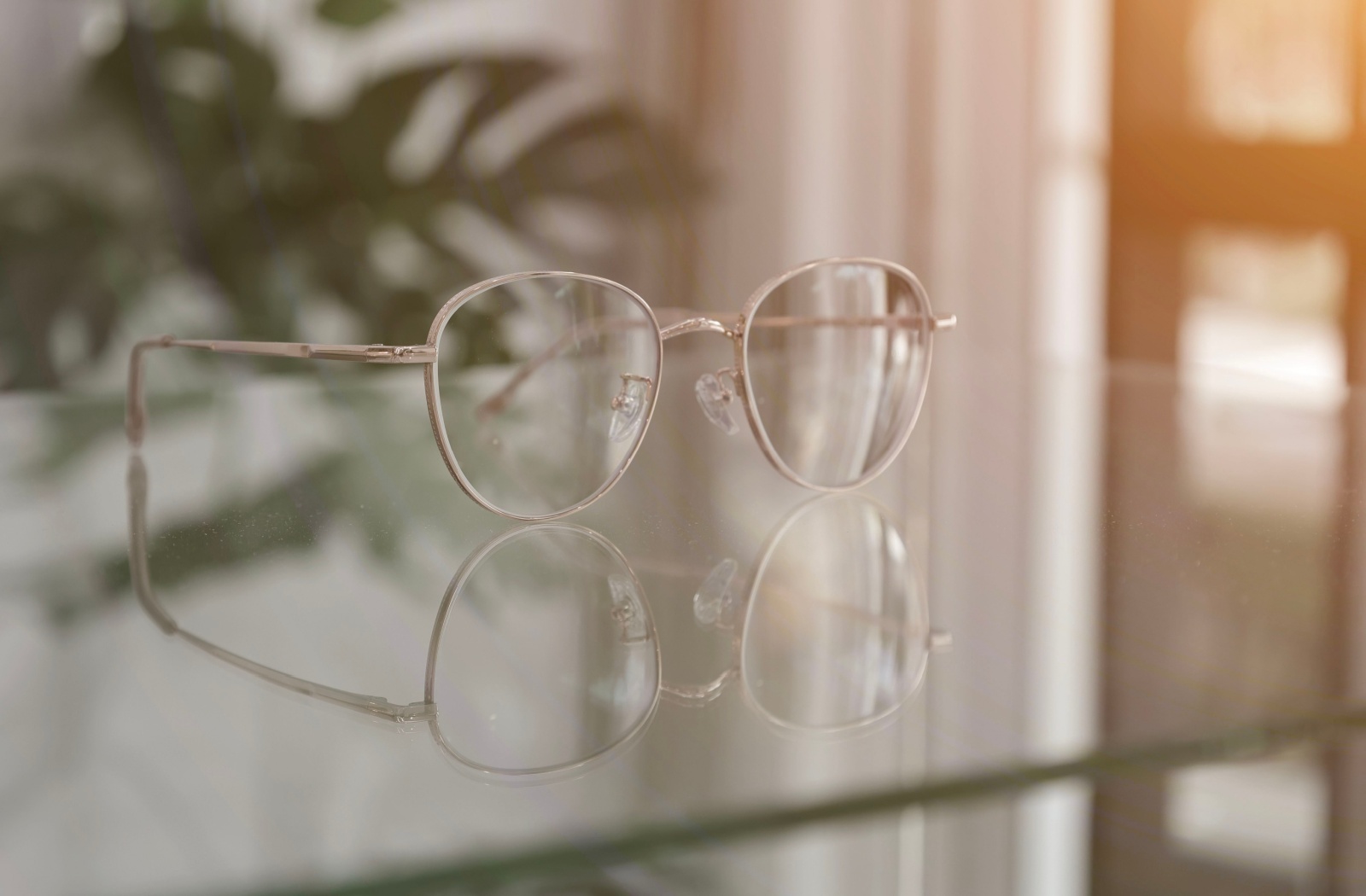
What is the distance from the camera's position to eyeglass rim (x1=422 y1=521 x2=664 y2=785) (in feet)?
0.89

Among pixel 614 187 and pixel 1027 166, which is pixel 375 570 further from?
pixel 1027 166

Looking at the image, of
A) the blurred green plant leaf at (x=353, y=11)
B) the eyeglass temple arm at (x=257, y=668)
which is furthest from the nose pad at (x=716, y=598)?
the blurred green plant leaf at (x=353, y=11)

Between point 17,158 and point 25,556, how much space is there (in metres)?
1.09

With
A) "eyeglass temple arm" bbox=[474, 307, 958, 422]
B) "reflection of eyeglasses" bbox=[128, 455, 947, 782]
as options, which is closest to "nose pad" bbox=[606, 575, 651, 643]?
"reflection of eyeglasses" bbox=[128, 455, 947, 782]

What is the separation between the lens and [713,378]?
61 cm

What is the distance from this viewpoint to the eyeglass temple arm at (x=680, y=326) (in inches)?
24.1

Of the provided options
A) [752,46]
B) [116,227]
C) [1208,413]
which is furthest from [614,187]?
[1208,413]

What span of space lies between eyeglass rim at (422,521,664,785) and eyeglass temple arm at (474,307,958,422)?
0.44 feet

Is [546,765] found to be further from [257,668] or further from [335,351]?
[335,351]

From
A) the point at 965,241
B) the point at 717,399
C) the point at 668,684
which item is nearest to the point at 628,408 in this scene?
the point at 717,399

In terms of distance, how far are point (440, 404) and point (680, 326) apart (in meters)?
0.14

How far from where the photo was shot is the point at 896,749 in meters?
0.28

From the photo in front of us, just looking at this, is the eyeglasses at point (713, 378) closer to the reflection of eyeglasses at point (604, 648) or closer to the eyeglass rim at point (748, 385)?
the eyeglass rim at point (748, 385)

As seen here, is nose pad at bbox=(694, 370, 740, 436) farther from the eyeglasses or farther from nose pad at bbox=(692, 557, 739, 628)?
nose pad at bbox=(692, 557, 739, 628)
